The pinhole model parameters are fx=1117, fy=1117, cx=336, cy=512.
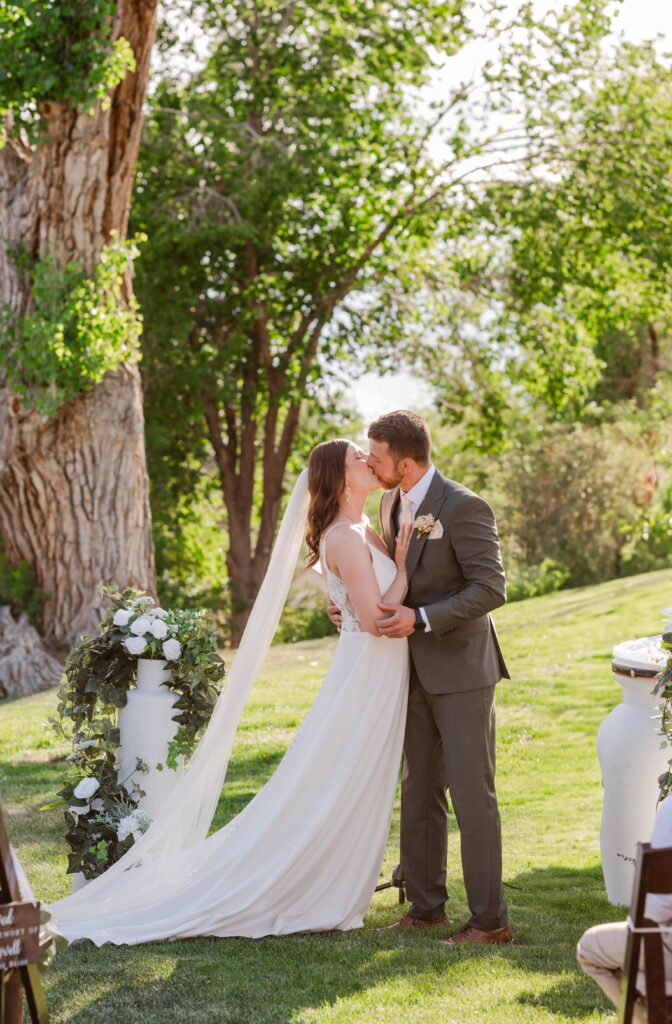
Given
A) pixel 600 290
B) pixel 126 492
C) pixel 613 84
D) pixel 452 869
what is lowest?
pixel 452 869

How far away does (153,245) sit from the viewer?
15.9 meters

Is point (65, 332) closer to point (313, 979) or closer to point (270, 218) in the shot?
point (270, 218)

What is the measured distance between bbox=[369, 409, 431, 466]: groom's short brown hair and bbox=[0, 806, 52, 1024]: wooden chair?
7.96 feet

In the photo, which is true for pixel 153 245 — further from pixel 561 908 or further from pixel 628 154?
pixel 561 908

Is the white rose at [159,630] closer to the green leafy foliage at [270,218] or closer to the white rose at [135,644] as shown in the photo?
the white rose at [135,644]

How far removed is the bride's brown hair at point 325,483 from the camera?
193 inches

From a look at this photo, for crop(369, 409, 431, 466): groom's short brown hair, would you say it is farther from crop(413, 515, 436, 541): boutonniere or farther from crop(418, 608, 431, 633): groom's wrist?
crop(418, 608, 431, 633): groom's wrist

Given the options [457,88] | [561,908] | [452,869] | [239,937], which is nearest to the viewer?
[239,937]

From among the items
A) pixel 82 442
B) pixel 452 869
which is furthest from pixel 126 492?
pixel 452 869

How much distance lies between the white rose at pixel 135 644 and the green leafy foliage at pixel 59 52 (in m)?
7.11

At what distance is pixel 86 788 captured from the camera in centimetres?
525

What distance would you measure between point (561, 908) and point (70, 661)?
2631 mm

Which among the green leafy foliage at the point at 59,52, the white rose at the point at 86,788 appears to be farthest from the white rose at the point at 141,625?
the green leafy foliage at the point at 59,52

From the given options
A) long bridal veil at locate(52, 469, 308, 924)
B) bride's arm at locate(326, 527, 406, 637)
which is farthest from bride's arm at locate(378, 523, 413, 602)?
long bridal veil at locate(52, 469, 308, 924)
